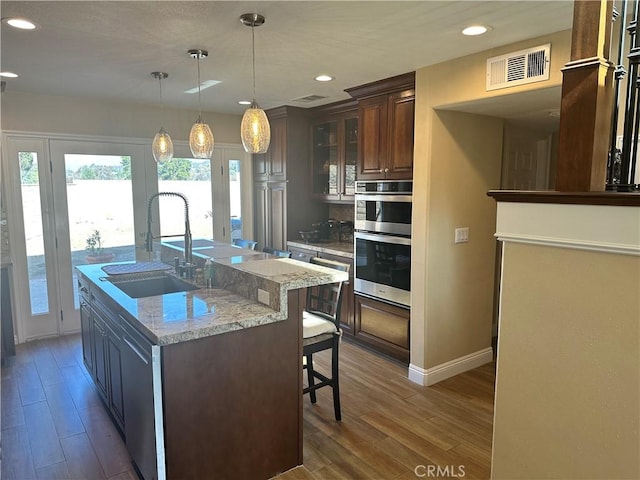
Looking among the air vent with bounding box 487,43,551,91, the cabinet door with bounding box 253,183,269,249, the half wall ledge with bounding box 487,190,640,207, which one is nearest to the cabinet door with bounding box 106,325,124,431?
the half wall ledge with bounding box 487,190,640,207

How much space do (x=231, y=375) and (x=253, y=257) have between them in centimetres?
100

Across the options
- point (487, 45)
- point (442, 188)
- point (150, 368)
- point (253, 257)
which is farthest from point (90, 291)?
point (487, 45)

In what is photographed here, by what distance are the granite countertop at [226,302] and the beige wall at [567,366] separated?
3.60 ft

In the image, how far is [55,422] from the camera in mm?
2932

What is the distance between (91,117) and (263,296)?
3.51m

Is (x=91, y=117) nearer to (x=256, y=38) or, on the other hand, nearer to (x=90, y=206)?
(x=90, y=206)

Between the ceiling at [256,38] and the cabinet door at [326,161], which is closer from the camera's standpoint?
the ceiling at [256,38]

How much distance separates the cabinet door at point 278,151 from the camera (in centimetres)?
511

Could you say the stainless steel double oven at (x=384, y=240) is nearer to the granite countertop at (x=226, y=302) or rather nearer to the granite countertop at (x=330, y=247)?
the granite countertop at (x=330, y=247)

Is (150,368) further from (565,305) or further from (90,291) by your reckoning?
(565,305)

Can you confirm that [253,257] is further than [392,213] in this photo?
No

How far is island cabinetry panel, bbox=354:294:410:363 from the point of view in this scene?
3771mm

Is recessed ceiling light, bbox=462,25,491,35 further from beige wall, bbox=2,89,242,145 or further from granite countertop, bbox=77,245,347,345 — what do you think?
beige wall, bbox=2,89,242,145

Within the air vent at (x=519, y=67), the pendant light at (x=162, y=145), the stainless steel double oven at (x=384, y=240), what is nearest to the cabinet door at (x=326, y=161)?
the stainless steel double oven at (x=384, y=240)
